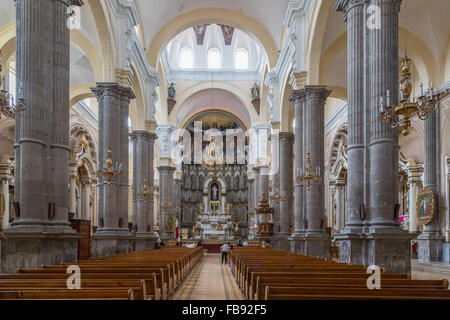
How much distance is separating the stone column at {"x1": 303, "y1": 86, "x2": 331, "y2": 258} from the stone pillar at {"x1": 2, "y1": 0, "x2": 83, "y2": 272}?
9.03 metres

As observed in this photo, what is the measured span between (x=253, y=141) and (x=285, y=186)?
13.7 m

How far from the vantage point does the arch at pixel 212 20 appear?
23562mm

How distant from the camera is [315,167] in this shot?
1625 centimetres

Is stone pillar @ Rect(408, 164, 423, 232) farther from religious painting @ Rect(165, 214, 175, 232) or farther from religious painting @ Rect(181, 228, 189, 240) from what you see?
religious painting @ Rect(181, 228, 189, 240)

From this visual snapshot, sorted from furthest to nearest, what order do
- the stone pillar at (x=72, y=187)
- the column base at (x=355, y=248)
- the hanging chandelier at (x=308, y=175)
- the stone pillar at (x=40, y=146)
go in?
the stone pillar at (x=72, y=187) → the hanging chandelier at (x=308, y=175) → the column base at (x=355, y=248) → the stone pillar at (x=40, y=146)

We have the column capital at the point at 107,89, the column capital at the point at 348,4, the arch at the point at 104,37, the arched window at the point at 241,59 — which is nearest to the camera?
the column capital at the point at 348,4

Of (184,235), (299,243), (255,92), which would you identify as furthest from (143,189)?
(184,235)

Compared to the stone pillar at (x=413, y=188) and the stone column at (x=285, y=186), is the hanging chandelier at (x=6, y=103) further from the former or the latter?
the stone pillar at (x=413, y=188)

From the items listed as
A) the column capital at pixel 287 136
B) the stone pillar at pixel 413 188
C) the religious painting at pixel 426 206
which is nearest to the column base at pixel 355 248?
the religious painting at pixel 426 206

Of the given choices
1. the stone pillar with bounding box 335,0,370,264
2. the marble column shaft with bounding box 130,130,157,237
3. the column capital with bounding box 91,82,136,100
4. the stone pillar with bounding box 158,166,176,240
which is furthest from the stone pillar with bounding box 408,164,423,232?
the stone pillar with bounding box 158,166,176,240

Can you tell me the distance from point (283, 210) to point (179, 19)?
37.1 feet

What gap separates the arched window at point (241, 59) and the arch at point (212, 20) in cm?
1087

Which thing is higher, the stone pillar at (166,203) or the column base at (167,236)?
the stone pillar at (166,203)
